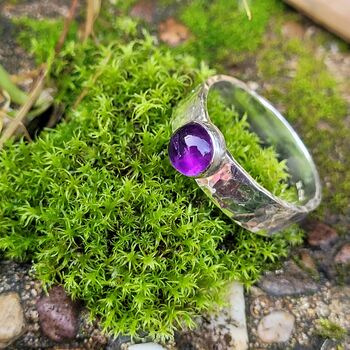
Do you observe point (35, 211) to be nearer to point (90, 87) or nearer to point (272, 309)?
point (90, 87)

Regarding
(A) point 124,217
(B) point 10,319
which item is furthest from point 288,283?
(B) point 10,319

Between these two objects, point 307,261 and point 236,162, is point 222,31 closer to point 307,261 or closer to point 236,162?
point 236,162

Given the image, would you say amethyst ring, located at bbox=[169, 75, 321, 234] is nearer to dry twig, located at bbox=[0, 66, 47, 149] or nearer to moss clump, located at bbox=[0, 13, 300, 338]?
moss clump, located at bbox=[0, 13, 300, 338]

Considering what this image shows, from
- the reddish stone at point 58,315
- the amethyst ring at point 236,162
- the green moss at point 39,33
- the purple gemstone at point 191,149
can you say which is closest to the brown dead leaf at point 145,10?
the green moss at point 39,33

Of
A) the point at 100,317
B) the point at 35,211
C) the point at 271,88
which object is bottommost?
the point at 100,317

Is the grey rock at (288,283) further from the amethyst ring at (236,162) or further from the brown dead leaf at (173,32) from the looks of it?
the brown dead leaf at (173,32)

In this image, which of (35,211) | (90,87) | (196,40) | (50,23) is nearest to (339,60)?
(196,40)
